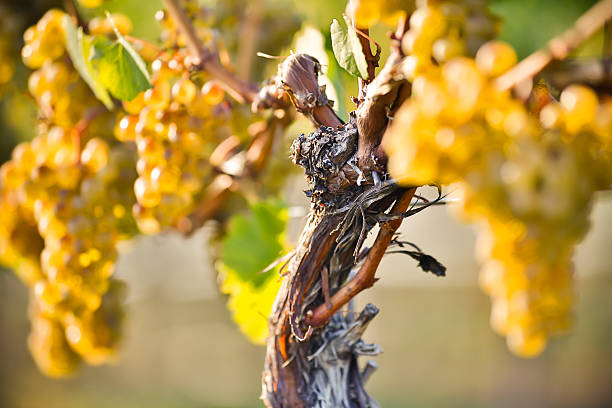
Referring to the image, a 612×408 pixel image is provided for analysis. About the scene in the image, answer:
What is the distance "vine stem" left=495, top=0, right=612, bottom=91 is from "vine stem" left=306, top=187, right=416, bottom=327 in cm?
9

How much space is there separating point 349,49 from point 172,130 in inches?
6.2

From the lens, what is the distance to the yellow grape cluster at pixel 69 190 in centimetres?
45

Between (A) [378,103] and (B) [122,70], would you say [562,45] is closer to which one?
(A) [378,103]

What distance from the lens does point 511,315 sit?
12.6 inches

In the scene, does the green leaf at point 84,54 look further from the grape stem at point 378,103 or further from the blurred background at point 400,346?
the blurred background at point 400,346

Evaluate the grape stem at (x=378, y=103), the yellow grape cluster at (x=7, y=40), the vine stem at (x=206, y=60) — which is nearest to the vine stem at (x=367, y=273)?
the grape stem at (x=378, y=103)

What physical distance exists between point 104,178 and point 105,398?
1.79m

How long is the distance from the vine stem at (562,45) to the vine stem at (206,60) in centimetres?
21

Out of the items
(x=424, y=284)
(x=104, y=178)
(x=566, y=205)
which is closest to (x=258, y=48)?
(x=104, y=178)

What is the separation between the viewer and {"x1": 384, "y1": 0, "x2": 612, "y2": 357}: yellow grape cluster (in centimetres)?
17

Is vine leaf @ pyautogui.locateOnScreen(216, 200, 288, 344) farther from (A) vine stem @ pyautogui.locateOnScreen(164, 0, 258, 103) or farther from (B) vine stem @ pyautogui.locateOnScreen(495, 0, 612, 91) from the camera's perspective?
(B) vine stem @ pyautogui.locateOnScreen(495, 0, 612, 91)

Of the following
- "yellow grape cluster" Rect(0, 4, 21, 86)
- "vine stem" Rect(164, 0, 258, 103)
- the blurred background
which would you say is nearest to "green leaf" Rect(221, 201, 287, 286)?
"vine stem" Rect(164, 0, 258, 103)

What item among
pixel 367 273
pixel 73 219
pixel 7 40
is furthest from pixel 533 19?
pixel 7 40

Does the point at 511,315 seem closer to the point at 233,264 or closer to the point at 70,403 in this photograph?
the point at 233,264
